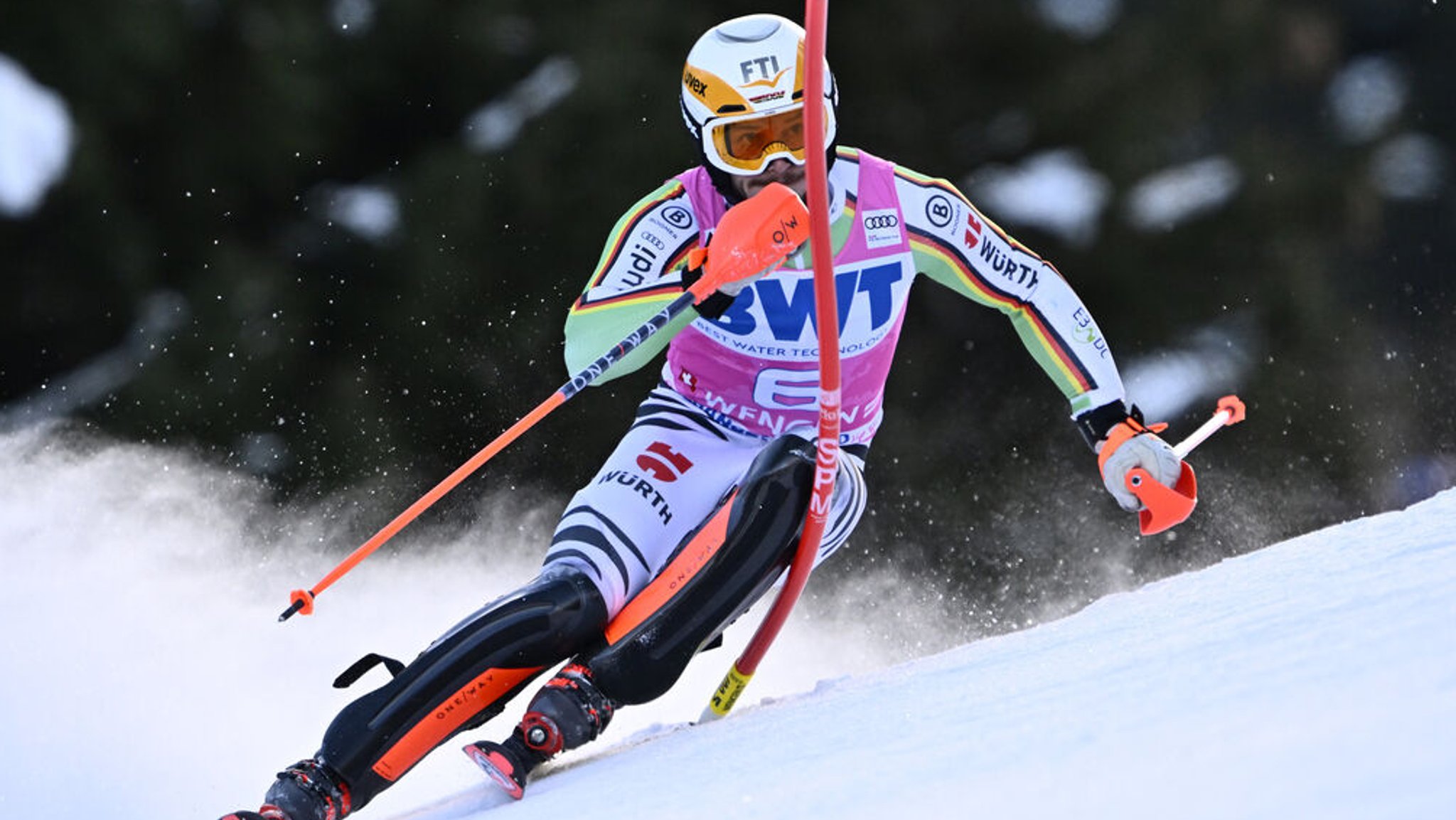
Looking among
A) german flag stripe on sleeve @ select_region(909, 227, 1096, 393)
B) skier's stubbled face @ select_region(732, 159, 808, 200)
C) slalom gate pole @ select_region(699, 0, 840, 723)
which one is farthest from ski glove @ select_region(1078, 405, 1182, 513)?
skier's stubbled face @ select_region(732, 159, 808, 200)

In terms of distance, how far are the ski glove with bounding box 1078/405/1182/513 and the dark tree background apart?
3.45 metres

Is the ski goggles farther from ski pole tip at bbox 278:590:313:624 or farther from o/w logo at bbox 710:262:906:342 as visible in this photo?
ski pole tip at bbox 278:590:313:624

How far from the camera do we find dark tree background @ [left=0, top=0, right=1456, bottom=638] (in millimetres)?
6426

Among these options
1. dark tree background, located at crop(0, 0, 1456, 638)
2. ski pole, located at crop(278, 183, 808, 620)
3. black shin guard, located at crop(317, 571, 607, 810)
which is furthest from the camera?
dark tree background, located at crop(0, 0, 1456, 638)

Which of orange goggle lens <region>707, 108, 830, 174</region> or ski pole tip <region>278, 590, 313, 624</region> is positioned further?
orange goggle lens <region>707, 108, 830, 174</region>

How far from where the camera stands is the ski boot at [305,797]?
8.03 feet

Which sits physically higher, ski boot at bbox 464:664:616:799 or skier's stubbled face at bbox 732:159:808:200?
skier's stubbled face at bbox 732:159:808:200

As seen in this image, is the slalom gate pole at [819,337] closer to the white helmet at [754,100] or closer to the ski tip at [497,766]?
the white helmet at [754,100]

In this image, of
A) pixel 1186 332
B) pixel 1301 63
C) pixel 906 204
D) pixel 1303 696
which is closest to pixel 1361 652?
pixel 1303 696

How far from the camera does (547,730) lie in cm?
250

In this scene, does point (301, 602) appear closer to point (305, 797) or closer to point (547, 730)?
point (305, 797)

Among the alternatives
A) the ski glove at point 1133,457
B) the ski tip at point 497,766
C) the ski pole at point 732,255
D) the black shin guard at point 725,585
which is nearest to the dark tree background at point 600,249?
the ski glove at point 1133,457

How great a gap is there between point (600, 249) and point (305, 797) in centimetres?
406

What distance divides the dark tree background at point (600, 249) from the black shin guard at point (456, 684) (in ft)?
11.9
